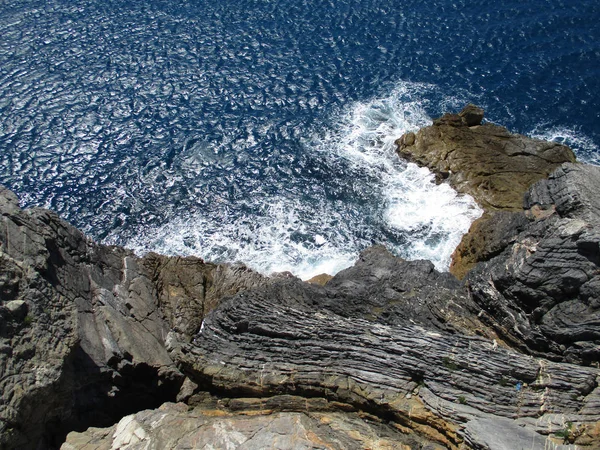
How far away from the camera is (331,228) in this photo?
46.9 m

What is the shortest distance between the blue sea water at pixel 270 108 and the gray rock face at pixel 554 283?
13.3m

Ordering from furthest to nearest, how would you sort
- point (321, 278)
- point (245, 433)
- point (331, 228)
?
point (331, 228), point (321, 278), point (245, 433)

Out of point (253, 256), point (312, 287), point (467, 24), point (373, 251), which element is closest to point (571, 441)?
point (312, 287)

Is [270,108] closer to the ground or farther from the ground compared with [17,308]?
farther from the ground

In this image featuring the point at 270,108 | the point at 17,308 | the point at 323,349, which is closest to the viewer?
the point at 17,308

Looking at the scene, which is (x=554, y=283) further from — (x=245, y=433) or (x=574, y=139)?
(x=574, y=139)

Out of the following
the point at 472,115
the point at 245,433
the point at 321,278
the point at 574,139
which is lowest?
the point at 321,278

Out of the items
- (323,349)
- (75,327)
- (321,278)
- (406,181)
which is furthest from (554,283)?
(75,327)

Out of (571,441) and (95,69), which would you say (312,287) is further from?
(95,69)

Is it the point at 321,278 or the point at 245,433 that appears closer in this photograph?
the point at 245,433

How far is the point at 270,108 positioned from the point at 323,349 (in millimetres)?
35379

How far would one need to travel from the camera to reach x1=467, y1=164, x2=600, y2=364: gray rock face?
26625mm

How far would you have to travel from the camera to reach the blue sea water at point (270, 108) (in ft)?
155

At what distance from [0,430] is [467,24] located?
Answer: 209 ft
